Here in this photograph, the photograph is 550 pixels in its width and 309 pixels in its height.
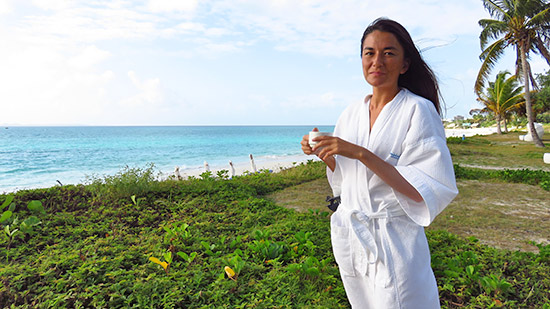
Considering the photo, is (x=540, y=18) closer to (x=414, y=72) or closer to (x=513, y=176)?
(x=513, y=176)

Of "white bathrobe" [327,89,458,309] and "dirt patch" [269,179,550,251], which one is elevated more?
"white bathrobe" [327,89,458,309]

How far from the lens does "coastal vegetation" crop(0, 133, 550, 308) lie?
2619mm

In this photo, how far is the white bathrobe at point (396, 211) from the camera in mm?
1394

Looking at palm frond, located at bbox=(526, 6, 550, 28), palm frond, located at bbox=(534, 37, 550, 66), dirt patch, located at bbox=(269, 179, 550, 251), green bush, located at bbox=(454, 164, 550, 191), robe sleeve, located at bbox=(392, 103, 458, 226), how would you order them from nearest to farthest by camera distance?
1. robe sleeve, located at bbox=(392, 103, 458, 226)
2. dirt patch, located at bbox=(269, 179, 550, 251)
3. green bush, located at bbox=(454, 164, 550, 191)
4. palm frond, located at bbox=(526, 6, 550, 28)
5. palm frond, located at bbox=(534, 37, 550, 66)

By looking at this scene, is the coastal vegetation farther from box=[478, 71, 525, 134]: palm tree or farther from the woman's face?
box=[478, 71, 525, 134]: palm tree

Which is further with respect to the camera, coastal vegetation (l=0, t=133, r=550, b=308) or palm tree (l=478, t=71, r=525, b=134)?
palm tree (l=478, t=71, r=525, b=134)

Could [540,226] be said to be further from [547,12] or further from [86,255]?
[547,12]

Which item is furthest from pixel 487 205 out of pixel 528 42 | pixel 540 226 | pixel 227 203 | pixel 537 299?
pixel 528 42

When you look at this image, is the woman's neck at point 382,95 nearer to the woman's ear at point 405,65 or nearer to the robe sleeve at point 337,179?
the woman's ear at point 405,65

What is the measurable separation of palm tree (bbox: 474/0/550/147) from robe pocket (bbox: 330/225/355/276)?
735 inches

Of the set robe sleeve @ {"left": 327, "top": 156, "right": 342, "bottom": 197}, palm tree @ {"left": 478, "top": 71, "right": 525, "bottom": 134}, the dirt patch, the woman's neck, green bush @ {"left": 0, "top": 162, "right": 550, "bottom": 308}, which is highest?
palm tree @ {"left": 478, "top": 71, "right": 525, "bottom": 134}

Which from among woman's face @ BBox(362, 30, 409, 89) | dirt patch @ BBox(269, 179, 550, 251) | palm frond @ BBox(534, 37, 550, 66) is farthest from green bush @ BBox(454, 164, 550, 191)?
palm frond @ BBox(534, 37, 550, 66)

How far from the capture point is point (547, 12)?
1520cm

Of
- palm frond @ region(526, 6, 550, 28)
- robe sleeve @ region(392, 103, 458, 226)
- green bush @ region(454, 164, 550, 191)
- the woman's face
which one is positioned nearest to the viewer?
robe sleeve @ region(392, 103, 458, 226)
